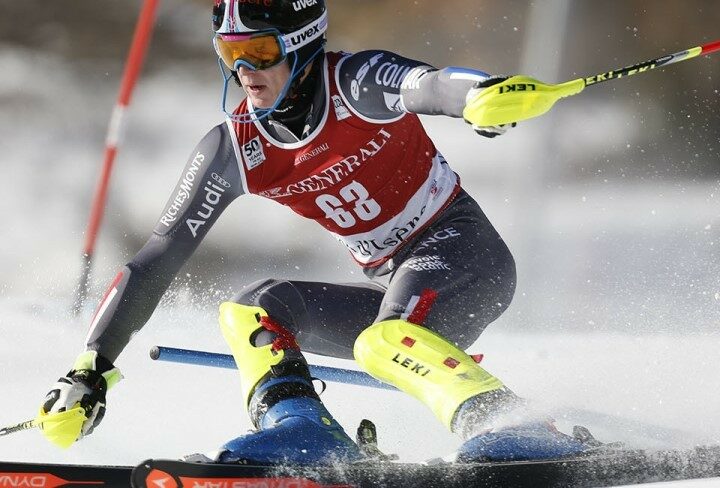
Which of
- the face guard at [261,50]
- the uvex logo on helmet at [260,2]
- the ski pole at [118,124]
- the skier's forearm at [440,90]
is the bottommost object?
the skier's forearm at [440,90]

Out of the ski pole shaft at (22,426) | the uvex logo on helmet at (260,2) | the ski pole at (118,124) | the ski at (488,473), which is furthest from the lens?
the ski pole at (118,124)

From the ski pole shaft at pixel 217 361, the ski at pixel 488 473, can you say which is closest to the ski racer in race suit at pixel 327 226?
the ski pole shaft at pixel 217 361

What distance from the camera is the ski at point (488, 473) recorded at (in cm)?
246

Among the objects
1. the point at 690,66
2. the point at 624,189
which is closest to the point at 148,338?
the point at 624,189

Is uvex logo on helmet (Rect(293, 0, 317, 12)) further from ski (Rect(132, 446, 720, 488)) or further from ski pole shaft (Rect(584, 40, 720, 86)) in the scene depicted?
ski (Rect(132, 446, 720, 488))

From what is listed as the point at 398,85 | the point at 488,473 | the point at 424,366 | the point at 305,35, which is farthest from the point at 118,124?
the point at 488,473

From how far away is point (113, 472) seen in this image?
248cm

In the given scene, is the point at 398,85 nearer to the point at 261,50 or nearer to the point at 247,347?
the point at 261,50

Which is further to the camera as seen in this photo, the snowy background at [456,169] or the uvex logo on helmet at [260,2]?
the snowy background at [456,169]

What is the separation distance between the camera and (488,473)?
8.13 ft

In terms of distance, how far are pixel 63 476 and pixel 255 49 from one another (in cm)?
140

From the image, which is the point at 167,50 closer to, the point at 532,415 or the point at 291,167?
the point at 291,167

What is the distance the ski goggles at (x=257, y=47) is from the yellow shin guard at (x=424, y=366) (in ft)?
2.92

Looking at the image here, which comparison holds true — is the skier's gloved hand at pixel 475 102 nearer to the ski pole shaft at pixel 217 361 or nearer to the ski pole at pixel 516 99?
the ski pole at pixel 516 99
